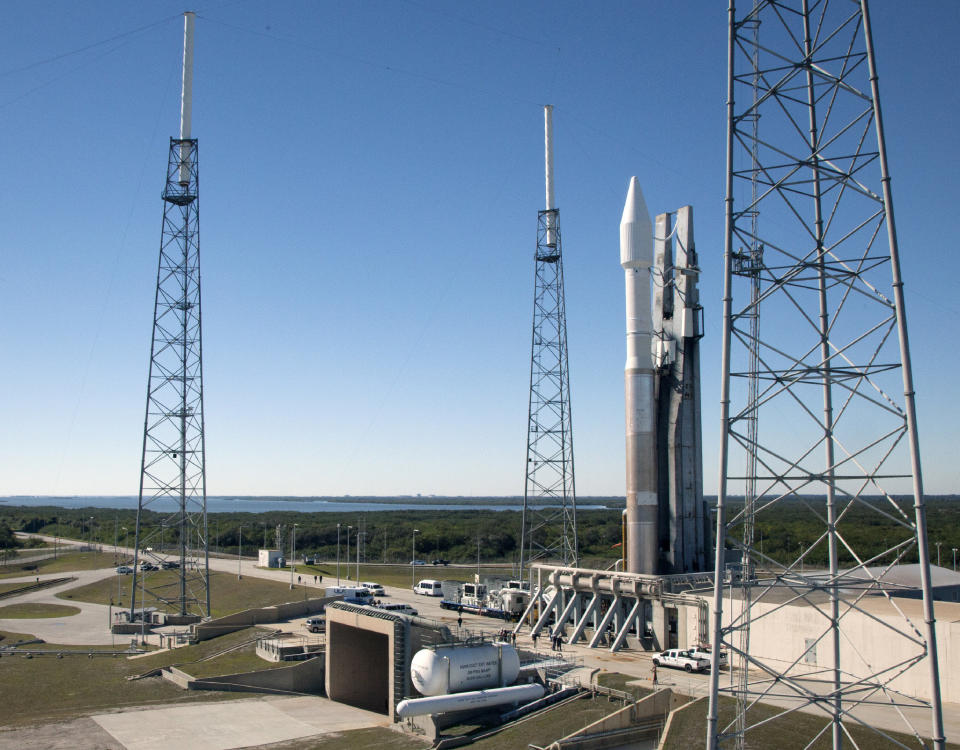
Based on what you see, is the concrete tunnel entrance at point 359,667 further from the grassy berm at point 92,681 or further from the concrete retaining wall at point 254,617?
the concrete retaining wall at point 254,617

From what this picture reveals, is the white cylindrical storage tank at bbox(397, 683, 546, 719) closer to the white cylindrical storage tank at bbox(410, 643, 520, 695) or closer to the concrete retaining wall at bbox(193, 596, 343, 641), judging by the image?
the white cylindrical storage tank at bbox(410, 643, 520, 695)

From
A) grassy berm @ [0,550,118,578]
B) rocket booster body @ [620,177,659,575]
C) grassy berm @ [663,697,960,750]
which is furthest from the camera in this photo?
grassy berm @ [0,550,118,578]

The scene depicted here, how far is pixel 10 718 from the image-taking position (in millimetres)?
34094

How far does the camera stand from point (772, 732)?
2506cm

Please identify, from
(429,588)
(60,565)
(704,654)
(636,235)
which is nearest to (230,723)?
(704,654)

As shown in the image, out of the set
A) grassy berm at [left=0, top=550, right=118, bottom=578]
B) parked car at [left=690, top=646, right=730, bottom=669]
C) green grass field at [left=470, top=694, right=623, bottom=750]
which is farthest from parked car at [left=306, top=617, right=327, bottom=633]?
grassy berm at [left=0, top=550, right=118, bottom=578]

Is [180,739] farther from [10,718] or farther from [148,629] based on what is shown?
[148,629]

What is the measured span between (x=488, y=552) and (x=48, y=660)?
67.6 m

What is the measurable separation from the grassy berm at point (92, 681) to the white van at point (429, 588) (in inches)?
631

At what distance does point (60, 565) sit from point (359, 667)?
67122 millimetres

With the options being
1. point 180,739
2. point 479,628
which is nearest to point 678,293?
point 479,628

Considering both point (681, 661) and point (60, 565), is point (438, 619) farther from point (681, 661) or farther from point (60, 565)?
point (60, 565)

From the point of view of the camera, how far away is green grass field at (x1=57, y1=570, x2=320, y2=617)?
205 feet

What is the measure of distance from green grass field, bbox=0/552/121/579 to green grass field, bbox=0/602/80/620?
75.2ft
